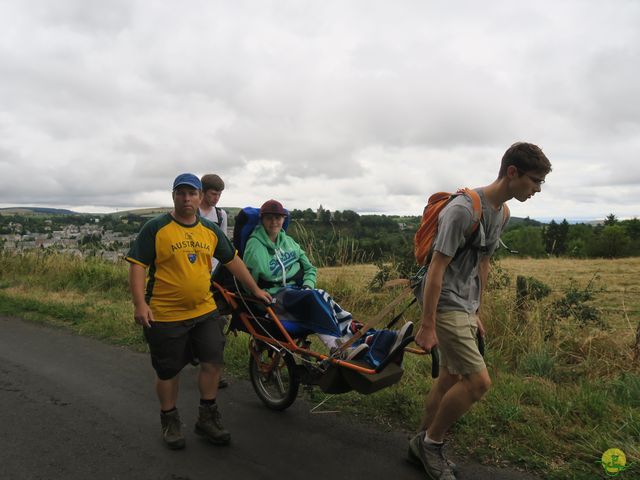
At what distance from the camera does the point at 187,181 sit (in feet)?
10.6

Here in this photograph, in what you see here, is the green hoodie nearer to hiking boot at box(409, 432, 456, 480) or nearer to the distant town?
hiking boot at box(409, 432, 456, 480)

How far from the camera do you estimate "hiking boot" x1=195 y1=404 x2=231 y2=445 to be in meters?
3.33

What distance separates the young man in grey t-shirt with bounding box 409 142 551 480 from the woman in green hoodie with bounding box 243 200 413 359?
2.11 feet

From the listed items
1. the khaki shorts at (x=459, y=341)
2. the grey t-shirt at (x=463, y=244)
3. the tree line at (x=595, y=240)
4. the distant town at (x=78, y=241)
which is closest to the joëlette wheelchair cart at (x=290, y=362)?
the khaki shorts at (x=459, y=341)

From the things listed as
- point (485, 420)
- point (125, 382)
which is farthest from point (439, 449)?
point (125, 382)

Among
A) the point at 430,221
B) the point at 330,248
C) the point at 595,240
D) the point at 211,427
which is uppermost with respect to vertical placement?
the point at 595,240

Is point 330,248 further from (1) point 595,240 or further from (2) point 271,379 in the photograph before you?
(1) point 595,240

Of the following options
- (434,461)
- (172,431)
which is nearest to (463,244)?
(434,461)

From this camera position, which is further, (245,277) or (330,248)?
(330,248)

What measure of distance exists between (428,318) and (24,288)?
9980 millimetres

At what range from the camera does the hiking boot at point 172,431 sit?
3.26 metres

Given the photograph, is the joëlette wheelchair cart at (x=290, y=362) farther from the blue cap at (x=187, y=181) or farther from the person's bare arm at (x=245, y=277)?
the blue cap at (x=187, y=181)

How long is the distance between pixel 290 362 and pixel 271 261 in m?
0.91

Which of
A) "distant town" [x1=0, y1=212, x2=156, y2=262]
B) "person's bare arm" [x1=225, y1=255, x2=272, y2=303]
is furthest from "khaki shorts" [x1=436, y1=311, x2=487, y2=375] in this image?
"distant town" [x1=0, y1=212, x2=156, y2=262]
